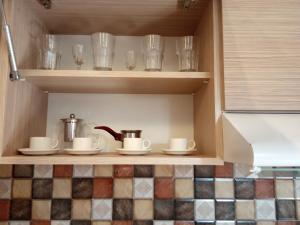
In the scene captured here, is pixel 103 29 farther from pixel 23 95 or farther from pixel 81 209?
pixel 81 209

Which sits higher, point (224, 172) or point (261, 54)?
point (261, 54)

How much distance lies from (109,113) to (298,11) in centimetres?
82

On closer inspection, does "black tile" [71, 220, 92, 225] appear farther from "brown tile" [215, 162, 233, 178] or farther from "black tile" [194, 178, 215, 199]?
"brown tile" [215, 162, 233, 178]

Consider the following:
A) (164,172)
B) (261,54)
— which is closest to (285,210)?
(164,172)

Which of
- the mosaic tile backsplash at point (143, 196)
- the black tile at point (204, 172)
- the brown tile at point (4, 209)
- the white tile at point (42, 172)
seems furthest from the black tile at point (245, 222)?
the brown tile at point (4, 209)

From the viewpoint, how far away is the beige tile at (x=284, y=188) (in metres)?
1.13

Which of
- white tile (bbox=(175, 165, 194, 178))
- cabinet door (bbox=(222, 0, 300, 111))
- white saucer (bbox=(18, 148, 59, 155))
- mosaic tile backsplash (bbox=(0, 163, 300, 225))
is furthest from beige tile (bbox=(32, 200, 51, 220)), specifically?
cabinet door (bbox=(222, 0, 300, 111))

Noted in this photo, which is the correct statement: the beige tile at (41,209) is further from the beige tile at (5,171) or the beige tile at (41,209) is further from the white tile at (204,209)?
the white tile at (204,209)

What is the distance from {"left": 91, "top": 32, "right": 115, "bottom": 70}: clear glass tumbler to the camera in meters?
0.96

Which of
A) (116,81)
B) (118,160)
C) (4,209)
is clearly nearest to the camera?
(118,160)

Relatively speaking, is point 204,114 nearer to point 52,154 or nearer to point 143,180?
point 143,180

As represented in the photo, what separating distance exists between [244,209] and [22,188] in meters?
0.97

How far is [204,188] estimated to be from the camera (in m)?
1.14

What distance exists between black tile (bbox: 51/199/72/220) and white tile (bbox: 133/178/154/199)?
29 cm
